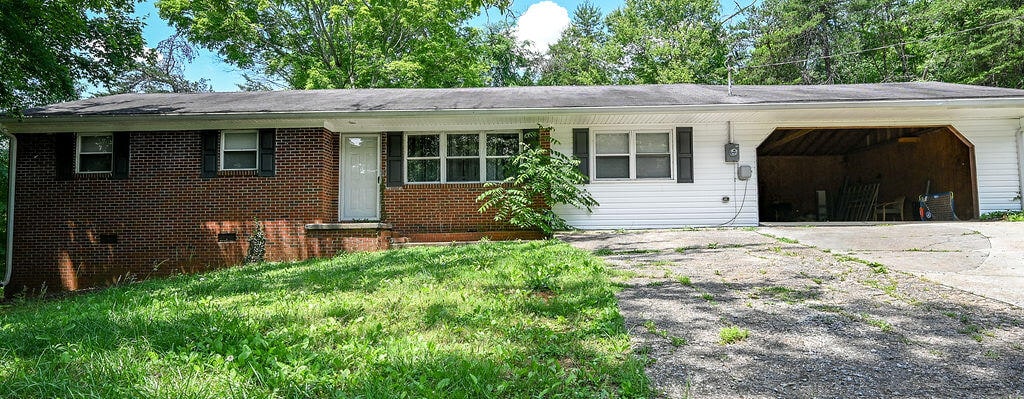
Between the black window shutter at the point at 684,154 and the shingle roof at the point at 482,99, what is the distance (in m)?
0.68

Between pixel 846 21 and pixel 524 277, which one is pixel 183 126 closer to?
pixel 524 277

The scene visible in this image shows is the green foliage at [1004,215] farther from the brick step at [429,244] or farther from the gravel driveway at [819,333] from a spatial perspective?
the brick step at [429,244]

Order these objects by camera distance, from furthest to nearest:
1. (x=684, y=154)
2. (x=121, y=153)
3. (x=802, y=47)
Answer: (x=802, y=47) → (x=684, y=154) → (x=121, y=153)

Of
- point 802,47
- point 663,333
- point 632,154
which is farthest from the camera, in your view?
point 802,47

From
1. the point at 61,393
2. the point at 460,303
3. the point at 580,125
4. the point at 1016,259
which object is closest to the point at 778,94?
the point at 580,125

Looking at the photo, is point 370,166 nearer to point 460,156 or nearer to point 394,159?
point 394,159

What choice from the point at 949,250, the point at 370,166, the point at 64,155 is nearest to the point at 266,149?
the point at 370,166

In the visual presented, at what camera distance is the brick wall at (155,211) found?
9.51 meters

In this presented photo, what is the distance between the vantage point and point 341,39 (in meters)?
21.9

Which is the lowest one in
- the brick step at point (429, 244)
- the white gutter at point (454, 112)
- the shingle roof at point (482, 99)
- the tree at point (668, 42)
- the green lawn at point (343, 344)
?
the green lawn at point (343, 344)

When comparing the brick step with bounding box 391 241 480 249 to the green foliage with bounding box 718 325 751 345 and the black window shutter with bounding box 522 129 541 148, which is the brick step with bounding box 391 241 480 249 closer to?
the black window shutter with bounding box 522 129 541 148

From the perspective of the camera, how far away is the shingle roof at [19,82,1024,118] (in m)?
9.34

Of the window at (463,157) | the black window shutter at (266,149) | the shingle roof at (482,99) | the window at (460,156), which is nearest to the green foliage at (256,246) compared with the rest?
the black window shutter at (266,149)

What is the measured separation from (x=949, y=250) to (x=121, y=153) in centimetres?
1288
